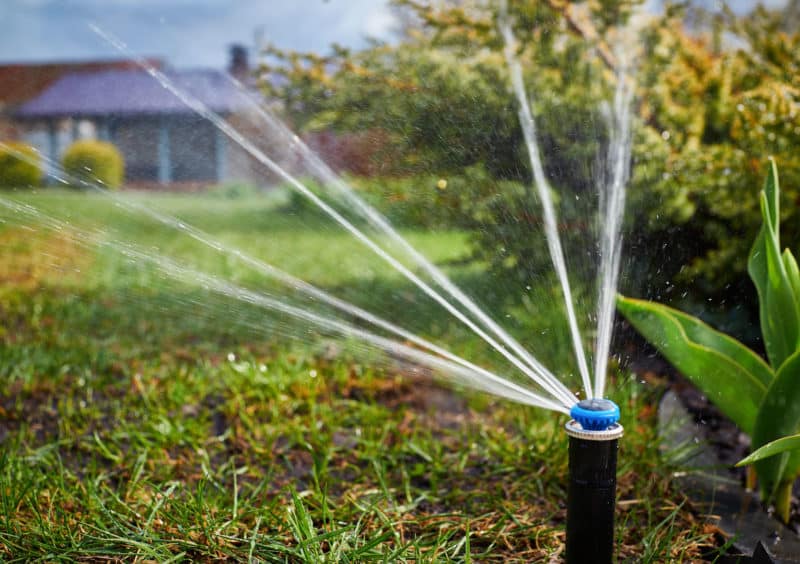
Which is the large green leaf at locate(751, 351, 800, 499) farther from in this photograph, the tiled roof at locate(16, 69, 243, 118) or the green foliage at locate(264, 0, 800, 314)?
the tiled roof at locate(16, 69, 243, 118)

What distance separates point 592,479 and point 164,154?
2874 cm

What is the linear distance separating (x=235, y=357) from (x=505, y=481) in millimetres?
1694

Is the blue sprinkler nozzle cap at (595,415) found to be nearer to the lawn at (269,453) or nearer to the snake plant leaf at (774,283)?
the lawn at (269,453)

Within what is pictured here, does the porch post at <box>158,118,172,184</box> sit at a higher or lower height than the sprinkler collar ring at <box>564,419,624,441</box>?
higher

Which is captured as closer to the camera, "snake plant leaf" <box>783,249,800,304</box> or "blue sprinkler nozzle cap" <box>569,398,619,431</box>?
"blue sprinkler nozzle cap" <box>569,398,619,431</box>

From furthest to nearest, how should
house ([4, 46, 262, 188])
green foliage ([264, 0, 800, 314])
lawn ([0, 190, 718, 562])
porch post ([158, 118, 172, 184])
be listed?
porch post ([158, 118, 172, 184])
house ([4, 46, 262, 188])
green foliage ([264, 0, 800, 314])
lawn ([0, 190, 718, 562])

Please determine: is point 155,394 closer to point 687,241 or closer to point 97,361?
point 97,361

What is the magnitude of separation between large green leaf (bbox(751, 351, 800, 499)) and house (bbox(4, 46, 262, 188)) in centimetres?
2473

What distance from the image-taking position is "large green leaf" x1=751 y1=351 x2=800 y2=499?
5.82 feet

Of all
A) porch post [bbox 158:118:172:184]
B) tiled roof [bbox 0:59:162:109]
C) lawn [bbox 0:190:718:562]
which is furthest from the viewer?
tiled roof [bbox 0:59:162:109]

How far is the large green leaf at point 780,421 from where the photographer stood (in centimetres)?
177

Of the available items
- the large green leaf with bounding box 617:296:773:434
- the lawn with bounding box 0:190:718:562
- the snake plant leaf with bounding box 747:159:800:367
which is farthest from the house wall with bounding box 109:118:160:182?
the snake plant leaf with bounding box 747:159:800:367

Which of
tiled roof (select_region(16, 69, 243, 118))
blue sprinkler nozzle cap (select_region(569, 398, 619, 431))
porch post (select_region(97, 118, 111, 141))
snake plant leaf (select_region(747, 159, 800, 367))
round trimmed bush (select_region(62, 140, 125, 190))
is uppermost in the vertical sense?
tiled roof (select_region(16, 69, 243, 118))

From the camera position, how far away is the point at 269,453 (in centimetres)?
234
